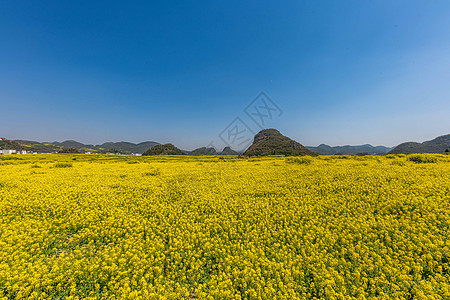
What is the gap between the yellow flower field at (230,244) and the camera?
4.07m

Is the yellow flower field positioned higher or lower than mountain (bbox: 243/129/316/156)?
lower

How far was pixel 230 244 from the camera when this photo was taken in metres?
5.74

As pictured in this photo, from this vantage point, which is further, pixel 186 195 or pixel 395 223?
pixel 186 195

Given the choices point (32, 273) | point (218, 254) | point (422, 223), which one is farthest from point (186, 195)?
point (422, 223)

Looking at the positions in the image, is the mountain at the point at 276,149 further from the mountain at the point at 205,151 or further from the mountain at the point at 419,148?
the mountain at the point at 419,148

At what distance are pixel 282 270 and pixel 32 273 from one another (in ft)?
20.6

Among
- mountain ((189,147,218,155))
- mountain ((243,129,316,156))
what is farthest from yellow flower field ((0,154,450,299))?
mountain ((243,129,316,156))

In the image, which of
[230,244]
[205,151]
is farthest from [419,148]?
[230,244]

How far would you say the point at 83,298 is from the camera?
12.7ft

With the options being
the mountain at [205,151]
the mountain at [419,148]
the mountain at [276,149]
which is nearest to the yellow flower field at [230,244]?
the mountain at [205,151]

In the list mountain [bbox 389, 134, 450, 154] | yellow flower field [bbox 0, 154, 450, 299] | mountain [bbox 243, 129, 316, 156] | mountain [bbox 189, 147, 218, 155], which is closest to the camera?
yellow flower field [bbox 0, 154, 450, 299]

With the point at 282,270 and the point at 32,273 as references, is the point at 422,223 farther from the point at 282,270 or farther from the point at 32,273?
the point at 32,273

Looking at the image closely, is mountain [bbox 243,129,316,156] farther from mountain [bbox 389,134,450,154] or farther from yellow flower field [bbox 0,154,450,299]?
yellow flower field [bbox 0,154,450,299]

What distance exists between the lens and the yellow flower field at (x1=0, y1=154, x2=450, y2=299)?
13.4 feet
